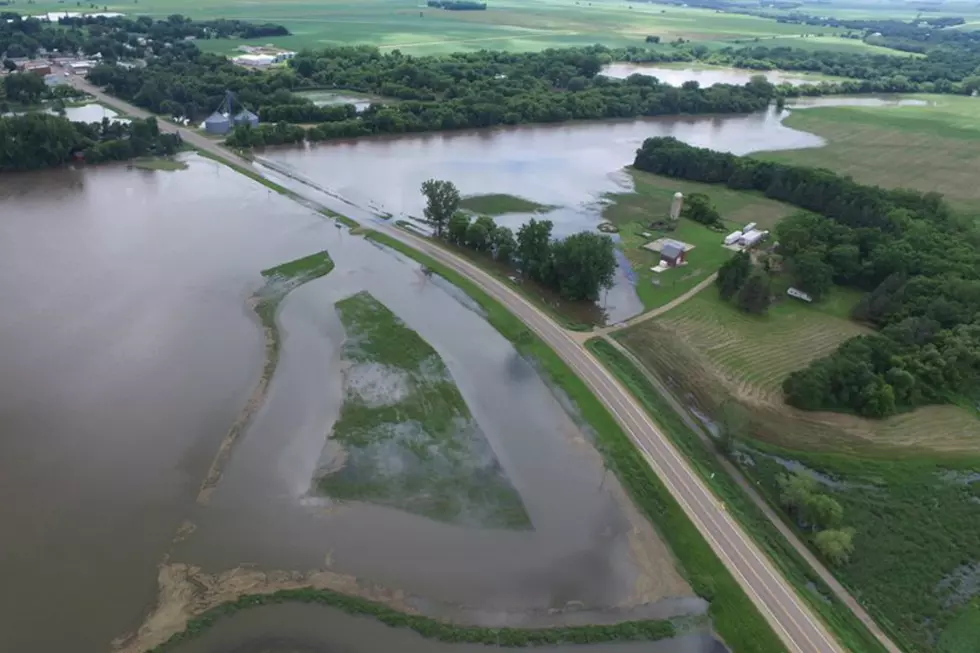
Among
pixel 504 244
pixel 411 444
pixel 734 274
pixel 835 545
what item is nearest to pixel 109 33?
pixel 504 244

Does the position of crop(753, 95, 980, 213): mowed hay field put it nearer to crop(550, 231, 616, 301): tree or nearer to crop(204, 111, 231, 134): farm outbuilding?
crop(550, 231, 616, 301): tree

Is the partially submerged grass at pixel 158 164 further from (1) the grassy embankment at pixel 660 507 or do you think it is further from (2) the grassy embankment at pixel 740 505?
(2) the grassy embankment at pixel 740 505

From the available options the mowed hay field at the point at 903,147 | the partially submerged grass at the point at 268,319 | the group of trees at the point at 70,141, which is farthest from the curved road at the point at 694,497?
the mowed hay field at the point at 903,147

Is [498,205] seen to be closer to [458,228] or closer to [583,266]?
[458,228]

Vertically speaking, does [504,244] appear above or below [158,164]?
below

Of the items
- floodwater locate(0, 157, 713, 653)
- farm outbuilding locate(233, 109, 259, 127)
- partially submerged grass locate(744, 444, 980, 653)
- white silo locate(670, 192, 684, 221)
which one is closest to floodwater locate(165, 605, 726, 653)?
floodwater locate(0, 157, 713, 653)

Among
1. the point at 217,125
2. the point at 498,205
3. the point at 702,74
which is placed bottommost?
the point at 498,205

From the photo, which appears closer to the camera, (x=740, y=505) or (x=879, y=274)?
(x=740, y=505)
